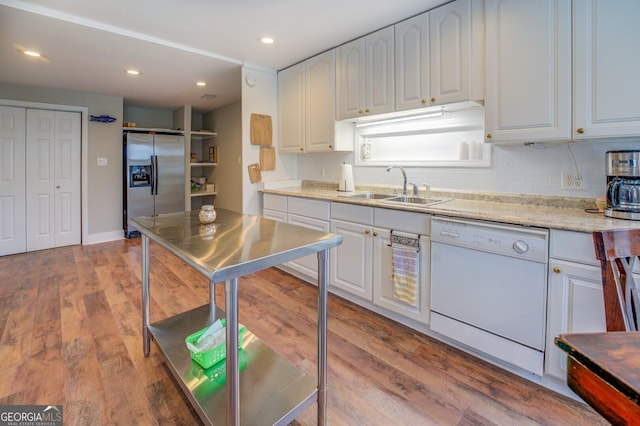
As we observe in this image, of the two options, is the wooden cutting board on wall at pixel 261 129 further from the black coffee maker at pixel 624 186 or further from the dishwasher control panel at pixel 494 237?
the black coffee maker at pixel 624 186

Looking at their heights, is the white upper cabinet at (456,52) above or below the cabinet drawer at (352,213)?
above

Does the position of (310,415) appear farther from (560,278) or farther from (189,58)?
(189,58)

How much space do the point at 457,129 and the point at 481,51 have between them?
24.2 inches

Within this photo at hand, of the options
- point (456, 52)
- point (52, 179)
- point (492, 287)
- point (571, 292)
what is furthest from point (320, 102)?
point (52, 179)

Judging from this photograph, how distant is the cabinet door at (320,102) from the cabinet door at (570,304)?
2226mm

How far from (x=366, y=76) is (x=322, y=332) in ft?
7.61

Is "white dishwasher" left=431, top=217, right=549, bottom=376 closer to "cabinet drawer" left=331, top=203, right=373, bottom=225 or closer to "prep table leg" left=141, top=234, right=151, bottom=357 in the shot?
"cabinet drawer" left=331, top=203, right=373, bottom=225

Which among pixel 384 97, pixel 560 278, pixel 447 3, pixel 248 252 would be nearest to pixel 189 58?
pixel 384 97

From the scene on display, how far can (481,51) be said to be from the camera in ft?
6.91

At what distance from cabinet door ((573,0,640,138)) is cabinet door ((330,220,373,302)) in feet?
4.94

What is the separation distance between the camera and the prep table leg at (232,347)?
1016 mm

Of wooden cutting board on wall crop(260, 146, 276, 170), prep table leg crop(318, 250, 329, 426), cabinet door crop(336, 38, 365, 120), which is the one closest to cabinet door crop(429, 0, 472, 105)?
cabinet door crop(336, 38, 365, 120)

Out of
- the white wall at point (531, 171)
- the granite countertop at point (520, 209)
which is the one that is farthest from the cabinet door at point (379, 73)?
the granite countertop at point (520, 209)

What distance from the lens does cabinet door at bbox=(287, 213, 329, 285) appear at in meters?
2.93
